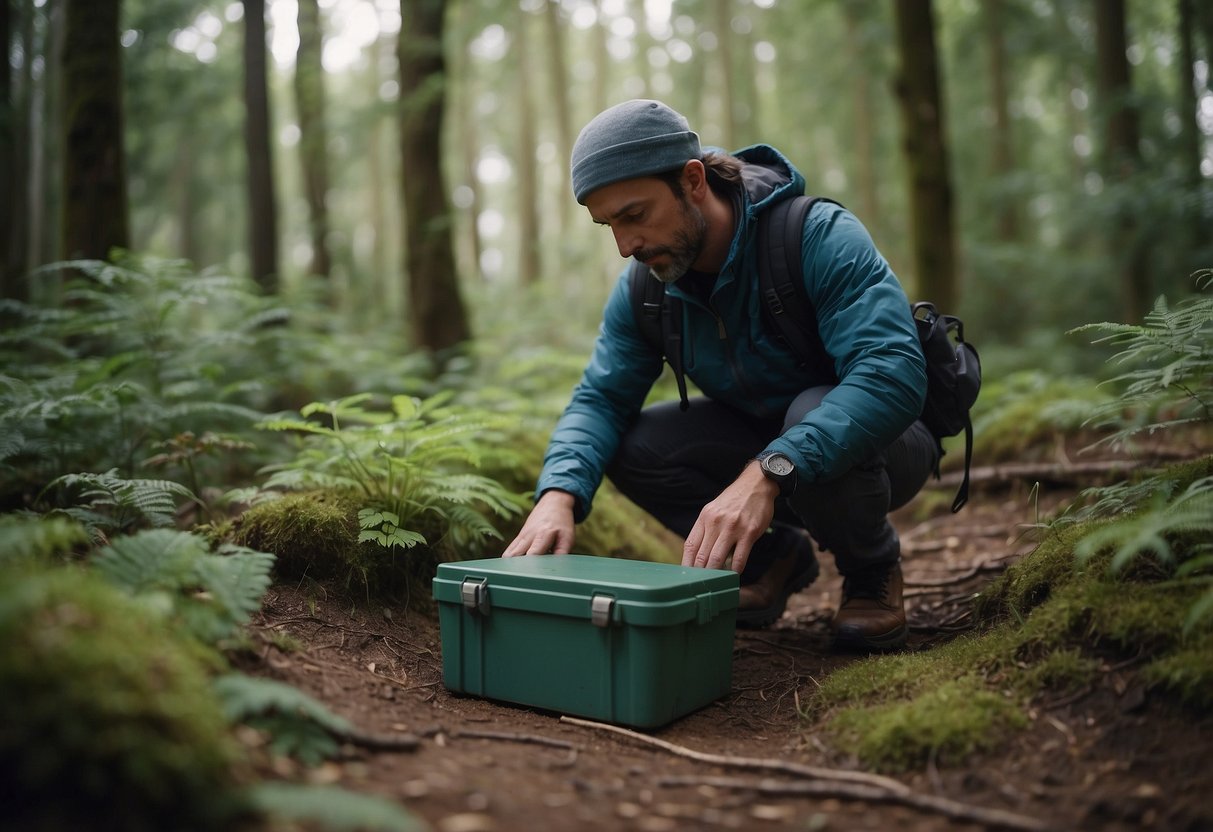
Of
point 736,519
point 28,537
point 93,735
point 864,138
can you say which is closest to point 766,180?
point 736,519

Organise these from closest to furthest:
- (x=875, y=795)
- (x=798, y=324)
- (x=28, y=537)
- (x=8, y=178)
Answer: (x=28, y=537) < (x=875, y=795) < (x=798, y=324) < (x=8, y=178)

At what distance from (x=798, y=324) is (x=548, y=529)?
128cm

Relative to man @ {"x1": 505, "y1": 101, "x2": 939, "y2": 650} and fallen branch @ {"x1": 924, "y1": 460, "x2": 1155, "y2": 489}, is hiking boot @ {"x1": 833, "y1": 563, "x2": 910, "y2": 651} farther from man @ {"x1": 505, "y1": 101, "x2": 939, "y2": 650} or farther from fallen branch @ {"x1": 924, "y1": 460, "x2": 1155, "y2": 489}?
fallen branch @ {"x1": 924, "y1": 460, "x2": 1155, "y2": 489}

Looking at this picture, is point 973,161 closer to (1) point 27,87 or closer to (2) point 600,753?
(1) point 27,87

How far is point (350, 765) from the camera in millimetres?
1829

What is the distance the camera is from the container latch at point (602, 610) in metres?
2.34

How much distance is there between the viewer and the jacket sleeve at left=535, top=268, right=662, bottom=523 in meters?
3.42

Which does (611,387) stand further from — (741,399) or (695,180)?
(695,180)

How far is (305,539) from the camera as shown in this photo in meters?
3.06

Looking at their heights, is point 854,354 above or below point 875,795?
above

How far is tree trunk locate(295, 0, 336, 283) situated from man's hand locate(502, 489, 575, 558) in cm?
1132

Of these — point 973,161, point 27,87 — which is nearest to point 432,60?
point 27,87

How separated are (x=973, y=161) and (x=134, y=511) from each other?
70.3ft

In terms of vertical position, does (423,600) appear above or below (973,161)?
below
